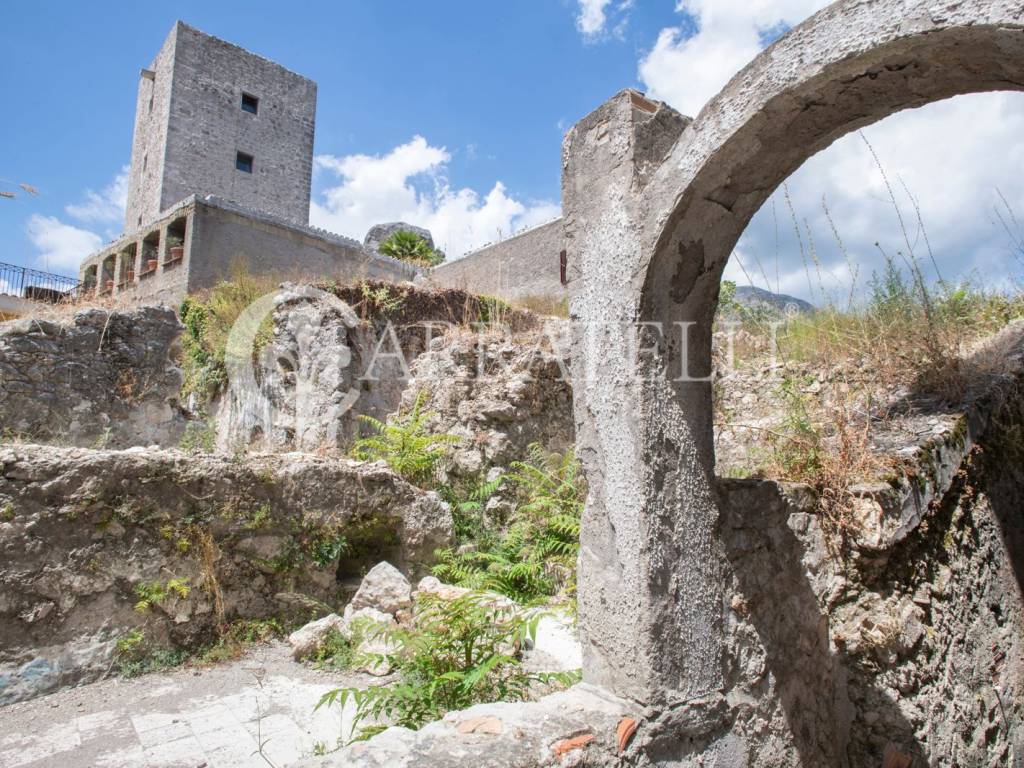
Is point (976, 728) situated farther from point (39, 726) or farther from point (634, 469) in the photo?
point (39, 726)

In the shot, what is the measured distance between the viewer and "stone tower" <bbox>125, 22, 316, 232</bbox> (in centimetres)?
2041

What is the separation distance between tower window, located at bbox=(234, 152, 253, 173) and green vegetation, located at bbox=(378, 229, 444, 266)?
560 cm

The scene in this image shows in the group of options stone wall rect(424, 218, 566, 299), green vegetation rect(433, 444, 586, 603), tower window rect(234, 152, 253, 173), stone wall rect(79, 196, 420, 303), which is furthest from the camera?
tower window rect(234, 152, 253, 173)

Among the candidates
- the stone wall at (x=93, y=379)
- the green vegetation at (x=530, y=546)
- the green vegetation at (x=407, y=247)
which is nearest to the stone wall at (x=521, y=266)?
the green vegetation at (x=407, y=247)

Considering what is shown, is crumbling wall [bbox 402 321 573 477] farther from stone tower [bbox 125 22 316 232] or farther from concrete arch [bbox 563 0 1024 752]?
stone tower [bbox 125 22 316 232]

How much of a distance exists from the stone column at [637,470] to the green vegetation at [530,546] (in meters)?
2.42

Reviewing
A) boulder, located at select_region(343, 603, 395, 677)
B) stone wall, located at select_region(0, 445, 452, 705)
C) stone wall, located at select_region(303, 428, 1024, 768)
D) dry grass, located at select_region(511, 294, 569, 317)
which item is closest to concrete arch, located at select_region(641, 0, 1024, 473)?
stone wall, located at select_region(303, 428, 1024, 768)

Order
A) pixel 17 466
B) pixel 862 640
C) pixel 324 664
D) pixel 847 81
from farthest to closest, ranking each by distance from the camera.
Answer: pixel 324 664 < pixel 17 466 < pixel 862 640 < pixel 847 81

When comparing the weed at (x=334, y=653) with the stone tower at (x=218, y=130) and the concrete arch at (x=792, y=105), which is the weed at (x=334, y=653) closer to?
the concrete arch at (x=792, y=105)

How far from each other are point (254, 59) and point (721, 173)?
24887mm

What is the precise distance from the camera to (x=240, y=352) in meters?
10.9

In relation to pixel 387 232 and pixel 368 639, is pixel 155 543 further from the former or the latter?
pixel 387 232

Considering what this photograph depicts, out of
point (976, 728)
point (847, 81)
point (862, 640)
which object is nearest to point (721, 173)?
point (847, 81)

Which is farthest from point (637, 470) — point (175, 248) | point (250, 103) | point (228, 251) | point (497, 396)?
point (250, 103)
